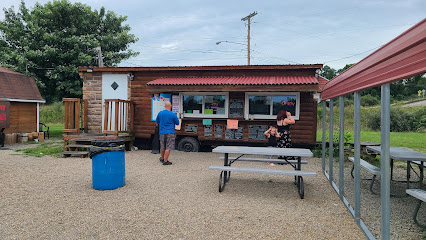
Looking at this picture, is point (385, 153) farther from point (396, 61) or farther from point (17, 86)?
point (17, 86)

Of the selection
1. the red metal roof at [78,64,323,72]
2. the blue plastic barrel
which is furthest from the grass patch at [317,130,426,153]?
the blue plastic barrel

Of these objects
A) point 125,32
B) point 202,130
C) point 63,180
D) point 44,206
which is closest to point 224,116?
point 202,130

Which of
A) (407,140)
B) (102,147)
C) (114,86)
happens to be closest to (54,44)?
(114,86)

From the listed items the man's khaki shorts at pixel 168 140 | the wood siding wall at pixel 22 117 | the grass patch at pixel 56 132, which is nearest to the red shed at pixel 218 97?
the man's khaki shorts at pixel 168 140

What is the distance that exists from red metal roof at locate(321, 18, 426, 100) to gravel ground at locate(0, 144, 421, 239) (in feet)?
5.86

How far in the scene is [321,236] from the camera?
3350 millimetres

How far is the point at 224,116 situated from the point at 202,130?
0.92 metres

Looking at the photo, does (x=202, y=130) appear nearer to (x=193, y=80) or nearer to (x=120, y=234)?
(x=193, y=80)

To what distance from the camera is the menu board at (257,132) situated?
388 inches

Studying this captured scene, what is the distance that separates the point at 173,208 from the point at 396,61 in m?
3.29

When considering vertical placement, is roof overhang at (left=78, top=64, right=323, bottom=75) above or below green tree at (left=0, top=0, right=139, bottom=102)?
below

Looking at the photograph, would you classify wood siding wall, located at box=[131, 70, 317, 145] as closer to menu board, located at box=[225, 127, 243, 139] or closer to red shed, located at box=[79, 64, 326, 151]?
red shed, located at box=[79, 64, 326, 151]

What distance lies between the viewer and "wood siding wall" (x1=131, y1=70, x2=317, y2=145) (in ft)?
31.7

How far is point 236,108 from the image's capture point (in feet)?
33.2
